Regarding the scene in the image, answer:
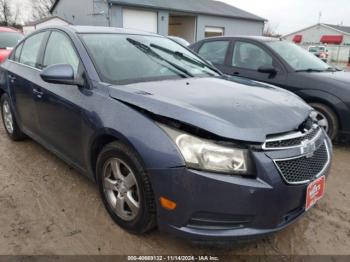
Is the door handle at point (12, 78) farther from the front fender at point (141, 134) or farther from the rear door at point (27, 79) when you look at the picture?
the front fender at point (141, 134)

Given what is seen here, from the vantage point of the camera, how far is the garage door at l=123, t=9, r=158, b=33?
19.8 meters

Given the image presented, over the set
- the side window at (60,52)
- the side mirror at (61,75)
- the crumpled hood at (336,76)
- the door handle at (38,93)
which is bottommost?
the door handle at (38,93)

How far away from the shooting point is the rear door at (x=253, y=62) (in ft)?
15.9

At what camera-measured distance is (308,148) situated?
2.15 meters

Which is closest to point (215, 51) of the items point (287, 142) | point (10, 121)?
point (10, 121)

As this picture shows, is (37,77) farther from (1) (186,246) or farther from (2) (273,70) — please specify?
(2) (273,70)

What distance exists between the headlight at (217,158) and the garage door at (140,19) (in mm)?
18763

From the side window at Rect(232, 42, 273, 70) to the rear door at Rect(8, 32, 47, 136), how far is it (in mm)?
3143

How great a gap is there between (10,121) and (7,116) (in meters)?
0.14

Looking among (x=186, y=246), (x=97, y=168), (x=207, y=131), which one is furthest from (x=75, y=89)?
(x=186, y=246)

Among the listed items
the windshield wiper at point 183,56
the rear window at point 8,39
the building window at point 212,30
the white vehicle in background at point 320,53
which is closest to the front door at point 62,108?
the windshield wiper at point 183,56

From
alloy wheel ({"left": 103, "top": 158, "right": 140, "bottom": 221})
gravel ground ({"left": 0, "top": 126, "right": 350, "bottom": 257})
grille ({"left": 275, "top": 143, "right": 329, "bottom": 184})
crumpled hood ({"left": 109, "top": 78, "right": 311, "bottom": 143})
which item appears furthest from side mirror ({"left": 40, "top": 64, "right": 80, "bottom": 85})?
grille ({"left": 275, "top": 143, "right": 329, "bottom": 184})

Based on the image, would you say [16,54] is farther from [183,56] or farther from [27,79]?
[183,56]

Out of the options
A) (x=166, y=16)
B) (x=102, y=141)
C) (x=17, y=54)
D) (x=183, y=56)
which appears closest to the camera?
(x=102, y=141)
